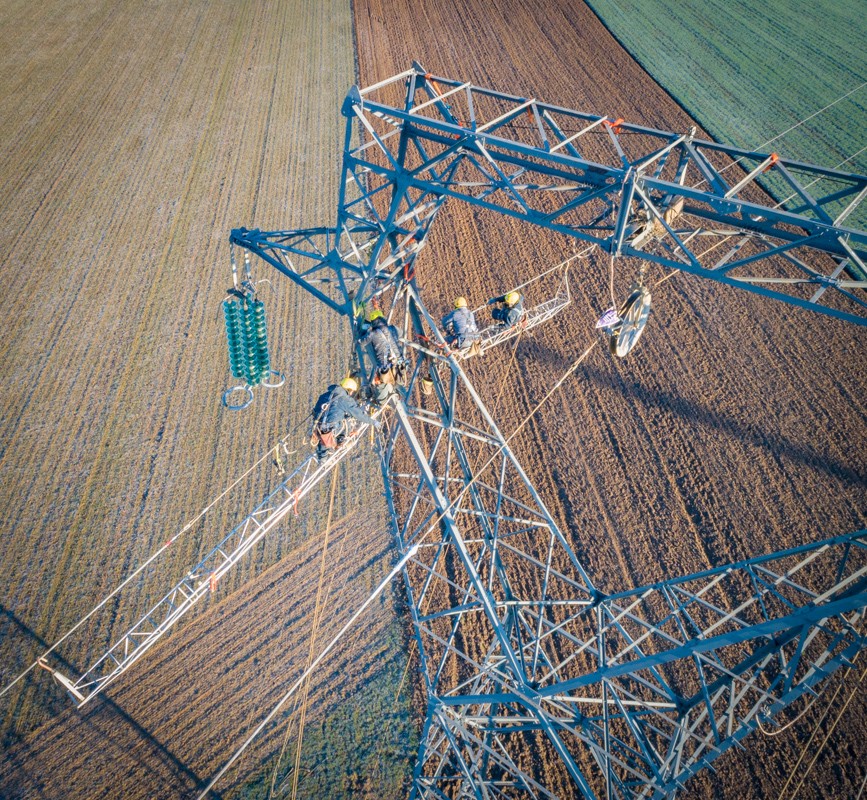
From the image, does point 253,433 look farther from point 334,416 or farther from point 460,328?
point 334,416

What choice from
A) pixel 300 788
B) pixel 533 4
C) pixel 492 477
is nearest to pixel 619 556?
pixel 492 477

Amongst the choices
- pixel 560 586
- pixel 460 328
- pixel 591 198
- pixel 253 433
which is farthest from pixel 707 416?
pixel 253 433

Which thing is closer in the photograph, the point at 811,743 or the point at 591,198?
the point at 591,198

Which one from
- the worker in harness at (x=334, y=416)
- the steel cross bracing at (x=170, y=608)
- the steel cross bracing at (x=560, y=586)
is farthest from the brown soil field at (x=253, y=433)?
the worker in harness at (x=334, y=416)

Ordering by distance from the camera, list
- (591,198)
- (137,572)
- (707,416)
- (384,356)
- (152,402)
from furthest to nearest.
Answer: (152,402) → (707,416) → (137,572) → (384,356) → (591,198)

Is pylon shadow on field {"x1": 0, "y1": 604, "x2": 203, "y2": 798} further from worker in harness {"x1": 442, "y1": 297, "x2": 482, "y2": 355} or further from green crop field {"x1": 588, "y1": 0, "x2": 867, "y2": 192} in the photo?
green crop field {"x1": 588, "y1": 0, "x2": 867, "y2": 192}

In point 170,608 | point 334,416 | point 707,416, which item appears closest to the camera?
point 334,416
